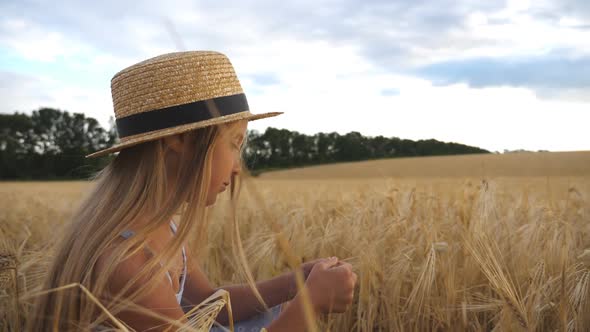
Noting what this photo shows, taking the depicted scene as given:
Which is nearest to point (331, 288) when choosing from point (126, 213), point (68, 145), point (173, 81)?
point (126, 213)

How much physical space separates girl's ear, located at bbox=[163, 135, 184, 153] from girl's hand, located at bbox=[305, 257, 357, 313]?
1.48ft

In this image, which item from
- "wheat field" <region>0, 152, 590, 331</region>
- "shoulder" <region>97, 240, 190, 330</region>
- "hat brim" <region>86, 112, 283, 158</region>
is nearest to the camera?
"shoulder" <region>97, 240, 190, 330</region>

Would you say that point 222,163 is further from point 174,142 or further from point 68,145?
point 68,145

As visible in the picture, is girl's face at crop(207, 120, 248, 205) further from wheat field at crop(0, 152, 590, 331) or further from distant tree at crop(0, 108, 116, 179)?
distant tree at crop(0, 108, 116, 179)

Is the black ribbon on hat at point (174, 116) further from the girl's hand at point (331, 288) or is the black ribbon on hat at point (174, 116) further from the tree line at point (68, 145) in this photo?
the tree line at point (68, 145)

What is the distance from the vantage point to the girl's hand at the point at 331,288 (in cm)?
102

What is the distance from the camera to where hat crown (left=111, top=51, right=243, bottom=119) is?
1190 mm

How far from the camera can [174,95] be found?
1.19m

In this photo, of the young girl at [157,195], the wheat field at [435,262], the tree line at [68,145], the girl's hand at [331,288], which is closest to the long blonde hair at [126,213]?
the young girl at [157,195]

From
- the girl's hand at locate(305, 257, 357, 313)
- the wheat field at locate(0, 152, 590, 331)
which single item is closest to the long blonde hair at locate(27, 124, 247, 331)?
the wheat field at locate(0, 152, 590, 331)

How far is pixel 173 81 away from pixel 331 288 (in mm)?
616

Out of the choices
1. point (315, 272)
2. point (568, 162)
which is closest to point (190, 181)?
point (315, 272)

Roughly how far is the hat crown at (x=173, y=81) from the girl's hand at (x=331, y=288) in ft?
1.65

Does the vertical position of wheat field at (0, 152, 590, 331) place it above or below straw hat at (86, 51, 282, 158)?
below
